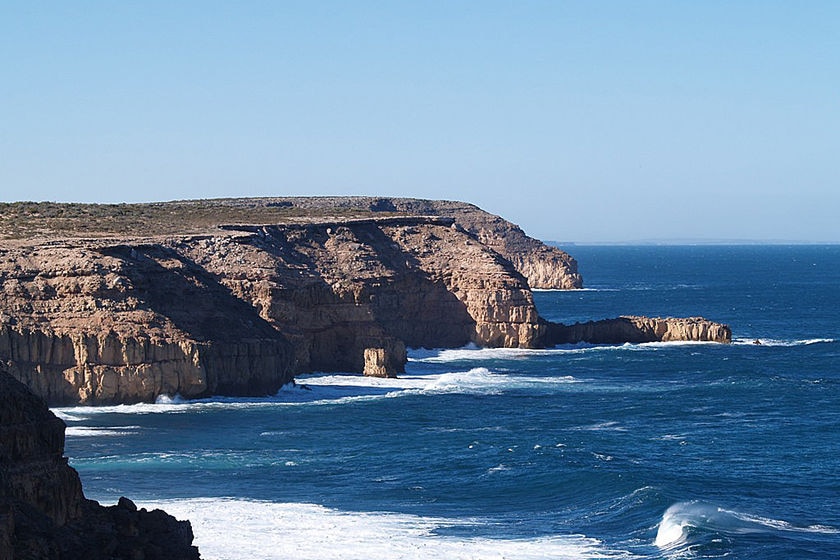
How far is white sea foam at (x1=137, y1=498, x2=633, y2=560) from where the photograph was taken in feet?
133

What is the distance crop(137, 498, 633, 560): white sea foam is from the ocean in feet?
0.32

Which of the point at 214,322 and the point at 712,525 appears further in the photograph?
the point at 214,322

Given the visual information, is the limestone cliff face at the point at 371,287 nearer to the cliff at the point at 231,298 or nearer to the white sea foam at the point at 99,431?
the cliff at the point at 231,298

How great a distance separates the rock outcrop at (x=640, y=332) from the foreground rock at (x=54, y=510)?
81.3 metres

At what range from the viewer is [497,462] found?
55.4 meters

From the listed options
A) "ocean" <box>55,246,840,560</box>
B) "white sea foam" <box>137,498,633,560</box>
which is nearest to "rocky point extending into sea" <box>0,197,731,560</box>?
"ocean" <box>55,246,840,560</box>

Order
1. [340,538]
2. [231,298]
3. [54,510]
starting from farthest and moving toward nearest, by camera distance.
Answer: [231,298] < [340,538] < [54,510]

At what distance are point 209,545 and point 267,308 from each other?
43.3 meters

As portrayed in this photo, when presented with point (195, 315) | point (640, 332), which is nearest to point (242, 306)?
point (195, 315)

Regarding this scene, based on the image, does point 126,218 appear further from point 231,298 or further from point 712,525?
point 712,525

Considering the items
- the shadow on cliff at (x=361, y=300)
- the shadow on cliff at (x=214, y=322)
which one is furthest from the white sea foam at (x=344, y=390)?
the shadow on cliff at (x=361, y=300)

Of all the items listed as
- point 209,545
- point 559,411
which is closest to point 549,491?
point 209,545

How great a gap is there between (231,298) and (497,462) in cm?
2615

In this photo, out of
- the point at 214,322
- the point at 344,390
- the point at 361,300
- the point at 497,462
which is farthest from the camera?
the point at 361,300
